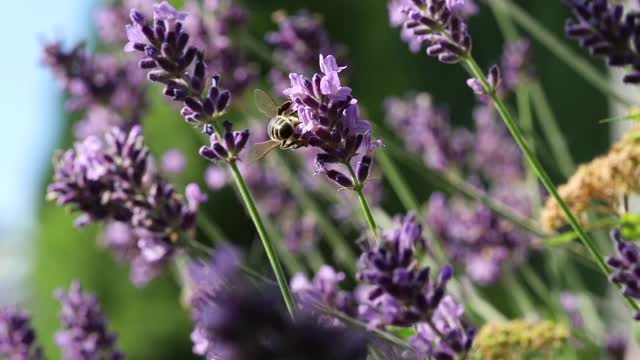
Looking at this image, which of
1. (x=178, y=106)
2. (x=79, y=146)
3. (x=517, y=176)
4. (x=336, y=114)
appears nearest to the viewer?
(x=336, y=114)

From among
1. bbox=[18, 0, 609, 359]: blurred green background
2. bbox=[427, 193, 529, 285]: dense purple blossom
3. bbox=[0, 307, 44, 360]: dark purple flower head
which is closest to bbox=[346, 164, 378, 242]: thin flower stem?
bbox=[0, 307, 44, 360]: dark purple flower head

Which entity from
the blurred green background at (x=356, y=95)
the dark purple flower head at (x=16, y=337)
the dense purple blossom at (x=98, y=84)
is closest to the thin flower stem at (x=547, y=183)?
the dark purple flower head at (x=16, y=337)

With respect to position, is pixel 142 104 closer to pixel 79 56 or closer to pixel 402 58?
pixel 79 56

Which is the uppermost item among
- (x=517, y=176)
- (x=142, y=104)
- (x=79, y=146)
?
(x=142, y=104)

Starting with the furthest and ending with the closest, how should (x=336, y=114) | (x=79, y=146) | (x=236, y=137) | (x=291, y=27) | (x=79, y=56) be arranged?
(x=79, y=56), (x=291, y=27), (x=79, y=146), (x=236, y=137), (x=336, y=114)

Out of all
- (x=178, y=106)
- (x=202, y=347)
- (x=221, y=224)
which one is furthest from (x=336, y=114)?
(x=221, y=224)

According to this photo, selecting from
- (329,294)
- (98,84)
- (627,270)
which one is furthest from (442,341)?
(98,84)

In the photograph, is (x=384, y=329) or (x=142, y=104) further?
(x=142, y=104)

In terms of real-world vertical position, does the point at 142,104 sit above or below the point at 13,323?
above
